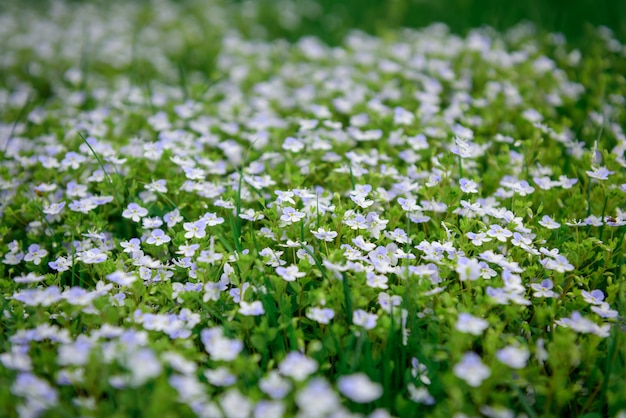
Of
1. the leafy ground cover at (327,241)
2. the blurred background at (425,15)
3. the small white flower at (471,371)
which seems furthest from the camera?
the blurred background at (425,15)

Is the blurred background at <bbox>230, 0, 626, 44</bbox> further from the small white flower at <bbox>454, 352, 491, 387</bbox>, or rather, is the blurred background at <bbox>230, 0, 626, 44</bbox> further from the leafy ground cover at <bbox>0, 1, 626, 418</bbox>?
the small white flower at <bbox>454, 352, 491, 387</bbox>

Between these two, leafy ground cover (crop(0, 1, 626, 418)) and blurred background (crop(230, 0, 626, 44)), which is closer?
leafy ground cover (crop(0, 1, 626, 418))

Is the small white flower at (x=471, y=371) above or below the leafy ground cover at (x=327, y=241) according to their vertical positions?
above

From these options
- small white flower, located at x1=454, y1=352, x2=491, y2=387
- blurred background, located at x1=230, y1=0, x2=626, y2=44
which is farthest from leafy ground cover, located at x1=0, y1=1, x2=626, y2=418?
blurred background, located at x1=230, y1=0, x2=626, y2=44

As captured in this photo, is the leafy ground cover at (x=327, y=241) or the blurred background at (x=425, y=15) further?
the blurred background at (x=425, y=15)

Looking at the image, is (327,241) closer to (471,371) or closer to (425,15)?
(471,371)

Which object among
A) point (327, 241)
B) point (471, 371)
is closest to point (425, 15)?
point (327, 241)

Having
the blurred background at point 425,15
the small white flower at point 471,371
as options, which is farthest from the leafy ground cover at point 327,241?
the blurred background at point 425,15

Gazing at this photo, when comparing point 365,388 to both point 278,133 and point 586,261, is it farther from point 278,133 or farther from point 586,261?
point 278,133

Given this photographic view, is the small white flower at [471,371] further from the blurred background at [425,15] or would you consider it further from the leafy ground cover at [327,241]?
the blurred background at [425,15]

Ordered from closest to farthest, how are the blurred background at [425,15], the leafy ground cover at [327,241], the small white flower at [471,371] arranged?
the small white flower at [471,371] < the leafy ground cover at [327,241] < the blurred background at [425,15]
